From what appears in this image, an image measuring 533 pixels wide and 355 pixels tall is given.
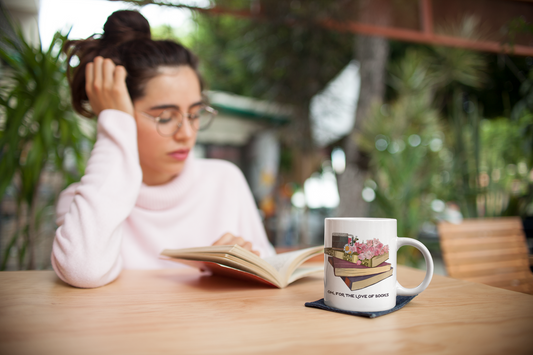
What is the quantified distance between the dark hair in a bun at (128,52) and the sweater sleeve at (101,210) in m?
0.19

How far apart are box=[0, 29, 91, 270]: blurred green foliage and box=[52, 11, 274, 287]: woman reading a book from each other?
44 cm

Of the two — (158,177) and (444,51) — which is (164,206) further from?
(444,51)

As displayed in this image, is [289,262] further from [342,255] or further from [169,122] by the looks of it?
[169,122]

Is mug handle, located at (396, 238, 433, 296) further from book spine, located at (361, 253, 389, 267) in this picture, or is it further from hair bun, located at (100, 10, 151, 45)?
hair bun, located at (100, 10, 151, 45)

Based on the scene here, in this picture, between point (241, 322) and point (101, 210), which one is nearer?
point (241, 322)

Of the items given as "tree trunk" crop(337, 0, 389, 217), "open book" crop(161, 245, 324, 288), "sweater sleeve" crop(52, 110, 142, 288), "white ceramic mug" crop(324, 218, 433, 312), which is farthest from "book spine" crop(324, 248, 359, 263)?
"tree trunk" crop(337, 0, 389, 217)

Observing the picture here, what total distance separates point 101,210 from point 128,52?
60 cm

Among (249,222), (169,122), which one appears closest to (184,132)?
(169,122)

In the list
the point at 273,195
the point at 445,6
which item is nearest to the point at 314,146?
the point at 273,195

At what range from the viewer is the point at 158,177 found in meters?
1.30

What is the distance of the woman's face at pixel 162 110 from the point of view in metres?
1.14

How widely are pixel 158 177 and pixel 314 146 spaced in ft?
12.5

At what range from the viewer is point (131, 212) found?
4.18ft

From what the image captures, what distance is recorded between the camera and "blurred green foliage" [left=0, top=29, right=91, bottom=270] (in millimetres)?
1533
